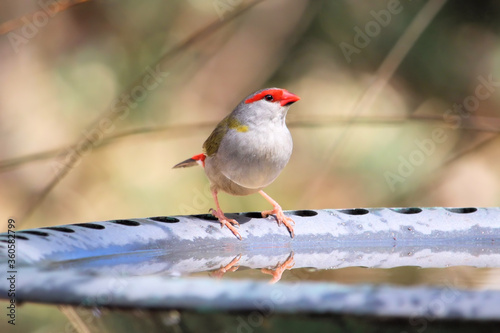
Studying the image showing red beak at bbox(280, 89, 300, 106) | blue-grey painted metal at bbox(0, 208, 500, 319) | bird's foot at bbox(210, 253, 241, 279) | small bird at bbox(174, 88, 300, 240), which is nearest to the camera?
blue-grey painted metal at bbox(0, 208, 500, 319)

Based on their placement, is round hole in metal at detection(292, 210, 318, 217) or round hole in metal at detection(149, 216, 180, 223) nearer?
round hole in metal at detection(149, 216, 180, 223)

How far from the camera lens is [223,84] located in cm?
577

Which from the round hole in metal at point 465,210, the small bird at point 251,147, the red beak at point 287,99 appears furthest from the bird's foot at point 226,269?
the red beak at point 287,99

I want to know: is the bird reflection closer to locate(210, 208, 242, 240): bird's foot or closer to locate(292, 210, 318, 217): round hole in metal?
locate(210, 208, 242, 240): bird's foot

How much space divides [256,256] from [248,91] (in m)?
3.35

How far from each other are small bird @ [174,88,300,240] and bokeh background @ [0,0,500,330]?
1.48 meters

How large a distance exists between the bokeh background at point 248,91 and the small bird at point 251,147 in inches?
58.3

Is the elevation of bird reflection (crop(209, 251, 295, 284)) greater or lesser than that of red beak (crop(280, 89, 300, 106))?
lesser

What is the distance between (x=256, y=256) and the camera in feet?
8.10

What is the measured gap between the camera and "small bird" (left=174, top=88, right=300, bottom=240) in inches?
124

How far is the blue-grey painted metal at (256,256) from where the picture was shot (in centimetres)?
119

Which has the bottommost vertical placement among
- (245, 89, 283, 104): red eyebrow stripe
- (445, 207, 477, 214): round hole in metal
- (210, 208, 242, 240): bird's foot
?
(445, 207, 477, 214): round hole in metal

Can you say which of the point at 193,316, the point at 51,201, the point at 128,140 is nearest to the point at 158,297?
the point at 193,316

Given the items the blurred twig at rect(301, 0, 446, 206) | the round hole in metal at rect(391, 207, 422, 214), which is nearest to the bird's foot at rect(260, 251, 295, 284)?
the round hole in metal at rect(391, 207, 422, 214)
